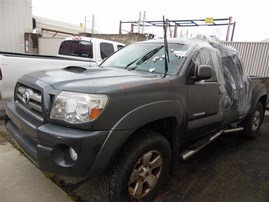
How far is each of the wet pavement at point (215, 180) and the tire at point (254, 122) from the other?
0.44 metres

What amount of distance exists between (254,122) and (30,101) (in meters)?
4.25

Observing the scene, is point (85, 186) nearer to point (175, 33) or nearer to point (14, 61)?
point (14, 61)

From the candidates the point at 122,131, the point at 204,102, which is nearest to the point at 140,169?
the point at 122,131

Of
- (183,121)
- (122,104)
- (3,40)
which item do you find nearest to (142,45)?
(183,121)

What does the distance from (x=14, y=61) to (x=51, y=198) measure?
8.88 feet

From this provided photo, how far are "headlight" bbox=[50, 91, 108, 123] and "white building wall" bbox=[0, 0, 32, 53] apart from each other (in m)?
10.6

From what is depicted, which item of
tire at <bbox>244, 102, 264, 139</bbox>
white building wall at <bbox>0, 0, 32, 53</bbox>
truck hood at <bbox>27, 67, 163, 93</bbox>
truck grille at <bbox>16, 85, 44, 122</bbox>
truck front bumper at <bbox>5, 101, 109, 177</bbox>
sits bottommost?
tire at <bbox>244, 102, 264, 139</bbox>

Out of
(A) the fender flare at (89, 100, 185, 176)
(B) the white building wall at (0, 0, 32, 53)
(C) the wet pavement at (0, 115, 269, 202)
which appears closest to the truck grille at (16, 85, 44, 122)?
(A) the fender flare at (89, 100, 185, 176)

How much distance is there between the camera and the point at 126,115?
1954mm

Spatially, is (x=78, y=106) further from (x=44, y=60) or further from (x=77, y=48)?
(x=77, y=48)

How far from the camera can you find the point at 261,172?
336cm

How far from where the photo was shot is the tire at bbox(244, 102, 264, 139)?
14.8 feet

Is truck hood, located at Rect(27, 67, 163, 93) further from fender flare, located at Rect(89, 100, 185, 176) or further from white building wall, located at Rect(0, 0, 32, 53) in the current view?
white building wall, located at Rect(0, 0, 32, 53)

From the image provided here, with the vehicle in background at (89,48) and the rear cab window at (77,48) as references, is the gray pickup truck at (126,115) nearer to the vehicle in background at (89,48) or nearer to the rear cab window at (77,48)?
the vehicle in background at (89,48)
